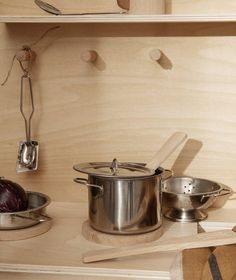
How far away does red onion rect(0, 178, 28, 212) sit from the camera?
1164 millimetres

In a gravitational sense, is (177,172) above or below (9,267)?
above

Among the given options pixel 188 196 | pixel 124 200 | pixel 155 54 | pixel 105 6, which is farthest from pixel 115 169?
pixel 105 6

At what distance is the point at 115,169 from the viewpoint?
1.14 metres

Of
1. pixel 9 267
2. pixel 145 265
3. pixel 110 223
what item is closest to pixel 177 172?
pixel 110 223

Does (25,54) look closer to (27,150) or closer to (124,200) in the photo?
(27,150)

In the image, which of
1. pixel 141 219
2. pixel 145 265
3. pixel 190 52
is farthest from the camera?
pixel 190 52

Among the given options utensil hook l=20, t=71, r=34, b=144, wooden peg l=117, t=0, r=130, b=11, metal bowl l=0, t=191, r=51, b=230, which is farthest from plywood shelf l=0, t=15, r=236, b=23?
metal bowl l=0, t=191, r=51, b=230

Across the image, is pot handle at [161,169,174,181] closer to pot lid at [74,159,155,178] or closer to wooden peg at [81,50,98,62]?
pot lid at [74,159,155,178]

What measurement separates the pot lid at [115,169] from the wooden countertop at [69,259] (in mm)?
156

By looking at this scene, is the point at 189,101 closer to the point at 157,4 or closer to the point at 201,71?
the point at 201,71

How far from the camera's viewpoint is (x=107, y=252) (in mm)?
1018

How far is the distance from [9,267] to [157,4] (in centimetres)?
68

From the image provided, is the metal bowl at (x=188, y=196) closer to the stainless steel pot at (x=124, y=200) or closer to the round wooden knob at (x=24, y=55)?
the stainless steel pot at (x=124, y=200)

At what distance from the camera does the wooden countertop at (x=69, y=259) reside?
0.98 m
